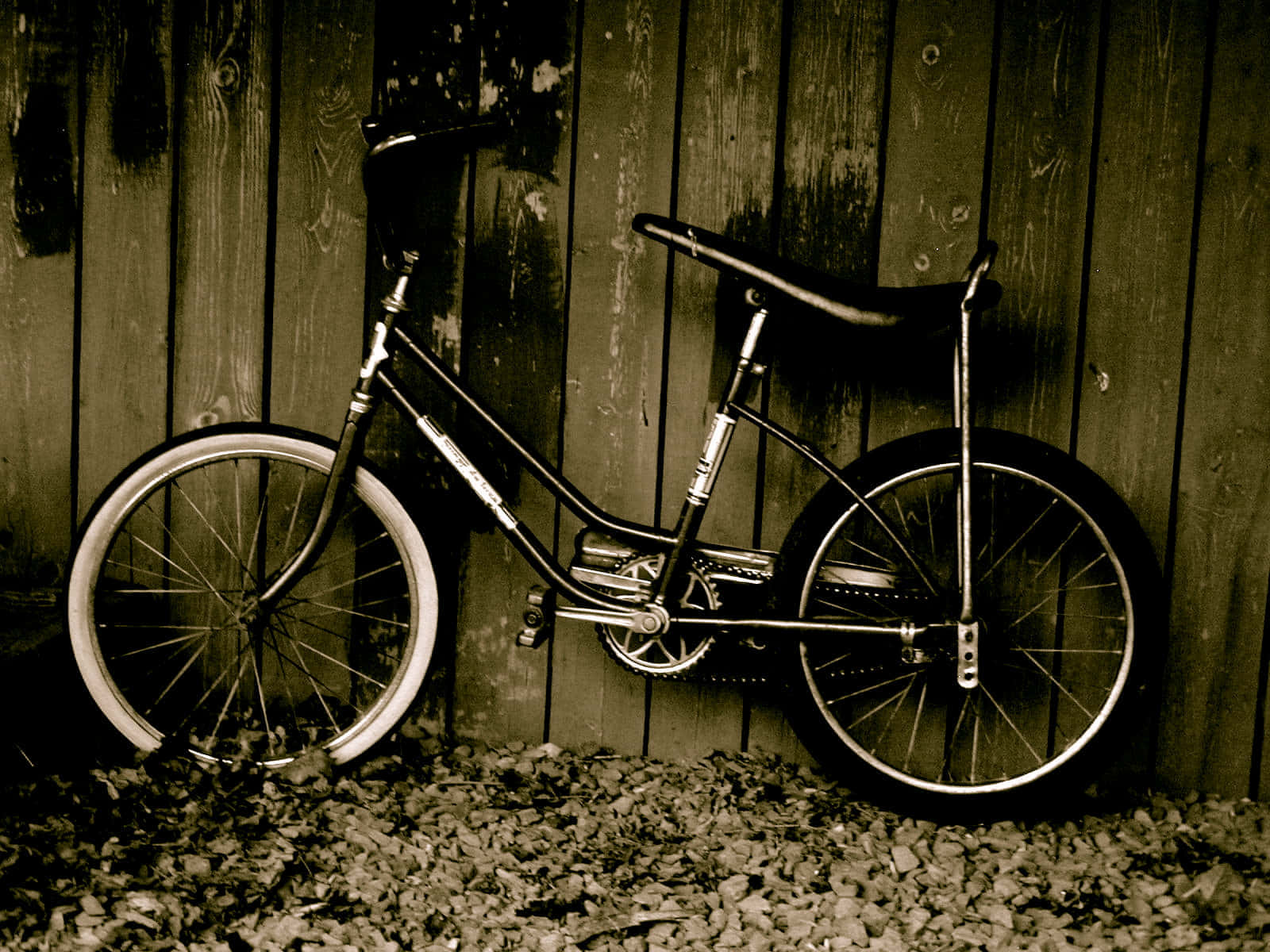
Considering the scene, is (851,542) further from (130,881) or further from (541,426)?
(130,881)

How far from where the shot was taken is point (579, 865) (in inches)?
81.4

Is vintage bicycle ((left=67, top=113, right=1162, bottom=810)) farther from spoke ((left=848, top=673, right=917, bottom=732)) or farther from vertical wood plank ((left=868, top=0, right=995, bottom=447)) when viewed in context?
vertical wood plank ((left=868, top=0, right=995, bottom=447))

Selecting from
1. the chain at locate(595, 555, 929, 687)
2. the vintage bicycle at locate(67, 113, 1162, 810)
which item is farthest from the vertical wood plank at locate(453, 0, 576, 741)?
the chain at locate(595, 555, 929, 687)

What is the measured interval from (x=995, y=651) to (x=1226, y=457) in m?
0.65

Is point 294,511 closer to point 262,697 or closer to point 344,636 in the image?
point 344,636

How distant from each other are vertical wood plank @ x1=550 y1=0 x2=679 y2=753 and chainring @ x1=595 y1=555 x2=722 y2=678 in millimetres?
239

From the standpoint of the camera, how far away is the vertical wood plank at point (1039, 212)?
2277 mm

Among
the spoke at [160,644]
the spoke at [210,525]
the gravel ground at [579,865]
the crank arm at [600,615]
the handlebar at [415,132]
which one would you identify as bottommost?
the gravel ground at [579,865]

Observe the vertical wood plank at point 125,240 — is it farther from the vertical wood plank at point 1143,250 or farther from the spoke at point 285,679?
the vertical wood plank at point 1143,250

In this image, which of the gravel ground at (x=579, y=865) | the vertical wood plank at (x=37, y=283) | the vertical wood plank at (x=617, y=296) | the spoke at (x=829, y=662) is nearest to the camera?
the gravel ground at (x=579, y=865)

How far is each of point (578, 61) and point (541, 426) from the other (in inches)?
32.1

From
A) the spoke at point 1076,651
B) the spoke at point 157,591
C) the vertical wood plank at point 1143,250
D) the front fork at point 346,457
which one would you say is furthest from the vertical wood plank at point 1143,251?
the spoke at point 157,591

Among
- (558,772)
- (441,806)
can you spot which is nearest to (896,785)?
(558,772)

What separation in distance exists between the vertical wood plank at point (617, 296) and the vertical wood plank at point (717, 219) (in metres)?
0.04
